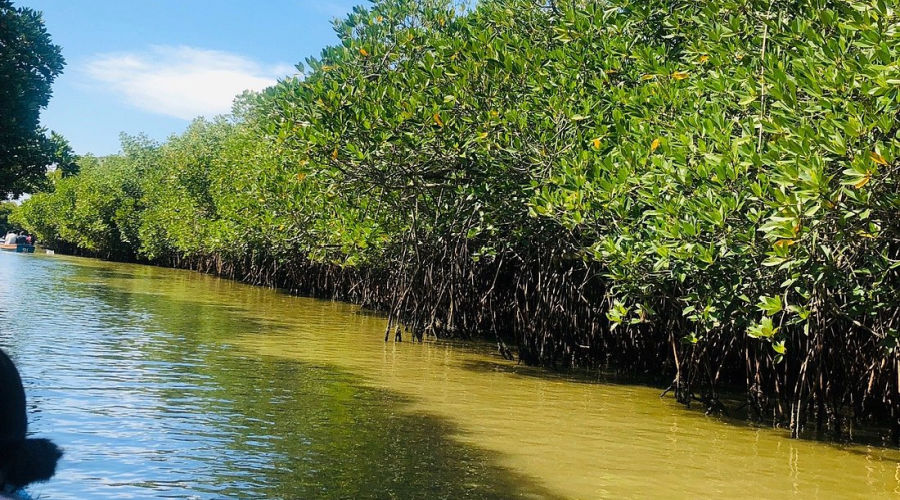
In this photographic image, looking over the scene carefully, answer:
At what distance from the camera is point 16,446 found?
148 cm

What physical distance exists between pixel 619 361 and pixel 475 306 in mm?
3627

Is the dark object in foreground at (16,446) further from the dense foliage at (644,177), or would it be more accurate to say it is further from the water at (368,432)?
the dense foliage at (644,177)

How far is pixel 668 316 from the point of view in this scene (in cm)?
860

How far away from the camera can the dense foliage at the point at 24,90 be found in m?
13.9

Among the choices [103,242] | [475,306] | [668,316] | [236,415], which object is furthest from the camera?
[103,242]

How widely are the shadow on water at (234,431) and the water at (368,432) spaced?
2cm

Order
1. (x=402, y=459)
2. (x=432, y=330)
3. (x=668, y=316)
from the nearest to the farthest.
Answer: (x=402, y=459), (x=668, y=316), (x=432, y=330)

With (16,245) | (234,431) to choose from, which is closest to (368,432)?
(234,431)

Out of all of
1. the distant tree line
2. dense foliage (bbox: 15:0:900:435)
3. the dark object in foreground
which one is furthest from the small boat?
the dark object in foreground

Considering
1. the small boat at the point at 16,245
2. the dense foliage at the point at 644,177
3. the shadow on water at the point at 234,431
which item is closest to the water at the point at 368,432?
the shadow on water at the point at 234,431

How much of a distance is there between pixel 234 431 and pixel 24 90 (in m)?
11.4

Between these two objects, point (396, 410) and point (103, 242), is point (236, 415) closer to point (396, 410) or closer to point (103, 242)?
point (396, 410)

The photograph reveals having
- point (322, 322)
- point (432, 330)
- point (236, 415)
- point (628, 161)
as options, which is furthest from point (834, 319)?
point (322, 322)

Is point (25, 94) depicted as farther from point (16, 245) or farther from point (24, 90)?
point (16, 245)
